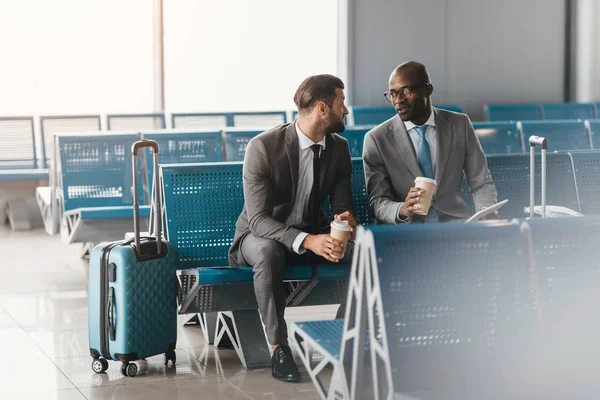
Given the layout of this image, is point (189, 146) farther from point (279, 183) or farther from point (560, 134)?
point (560, 134)

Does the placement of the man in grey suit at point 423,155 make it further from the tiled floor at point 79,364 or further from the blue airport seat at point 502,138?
the blue airport seat at point 502,138

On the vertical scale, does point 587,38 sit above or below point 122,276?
above

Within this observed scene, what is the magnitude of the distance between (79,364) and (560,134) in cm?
460

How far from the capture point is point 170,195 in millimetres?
5078

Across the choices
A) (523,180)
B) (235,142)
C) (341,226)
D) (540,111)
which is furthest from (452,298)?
(540,111)

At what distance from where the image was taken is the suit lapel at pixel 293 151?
4707mm

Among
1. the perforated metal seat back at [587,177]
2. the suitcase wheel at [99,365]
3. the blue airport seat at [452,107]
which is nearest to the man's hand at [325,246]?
the suitcase wheel at [99,365]

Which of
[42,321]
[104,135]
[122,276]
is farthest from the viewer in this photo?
[104,135]

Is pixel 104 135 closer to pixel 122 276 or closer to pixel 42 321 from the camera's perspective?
pixel 42 321

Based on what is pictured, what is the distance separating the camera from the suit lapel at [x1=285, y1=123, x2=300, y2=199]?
15.4ft

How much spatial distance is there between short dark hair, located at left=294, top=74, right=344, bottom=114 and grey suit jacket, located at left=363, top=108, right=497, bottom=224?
40 cm

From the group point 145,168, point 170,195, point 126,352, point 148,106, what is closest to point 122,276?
point 126,352

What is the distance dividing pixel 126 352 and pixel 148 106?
7.34 meters

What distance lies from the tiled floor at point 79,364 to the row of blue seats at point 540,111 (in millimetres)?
5858
